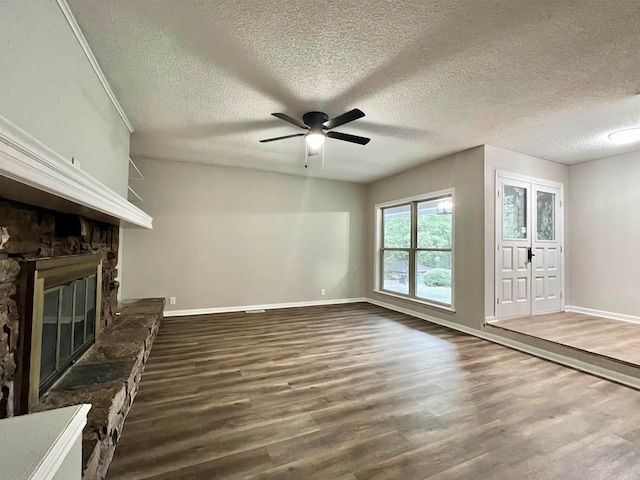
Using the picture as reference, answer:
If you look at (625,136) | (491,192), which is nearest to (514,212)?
(491,192)

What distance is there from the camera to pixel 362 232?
247 inches

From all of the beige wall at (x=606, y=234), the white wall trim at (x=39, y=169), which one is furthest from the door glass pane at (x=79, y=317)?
the beige wall at (x=606, y=234)

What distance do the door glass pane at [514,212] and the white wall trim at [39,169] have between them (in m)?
4.65

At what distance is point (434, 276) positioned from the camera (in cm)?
480

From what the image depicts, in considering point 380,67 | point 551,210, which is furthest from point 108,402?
point 551,210

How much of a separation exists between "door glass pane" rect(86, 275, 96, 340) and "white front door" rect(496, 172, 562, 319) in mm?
4712

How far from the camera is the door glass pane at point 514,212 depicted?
Result: 161 inches

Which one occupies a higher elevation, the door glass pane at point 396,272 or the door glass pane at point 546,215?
the door glass pane at point 546,215

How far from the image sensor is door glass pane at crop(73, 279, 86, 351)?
2.08 m

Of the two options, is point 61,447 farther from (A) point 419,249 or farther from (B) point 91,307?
(A) point 419,249

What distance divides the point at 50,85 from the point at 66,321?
152 centimetres

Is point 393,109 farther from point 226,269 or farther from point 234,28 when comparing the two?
point 226,269

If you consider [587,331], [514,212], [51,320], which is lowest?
[587,331]

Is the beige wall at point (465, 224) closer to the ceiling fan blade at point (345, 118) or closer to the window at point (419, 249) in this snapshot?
the window at point (419, 249)
